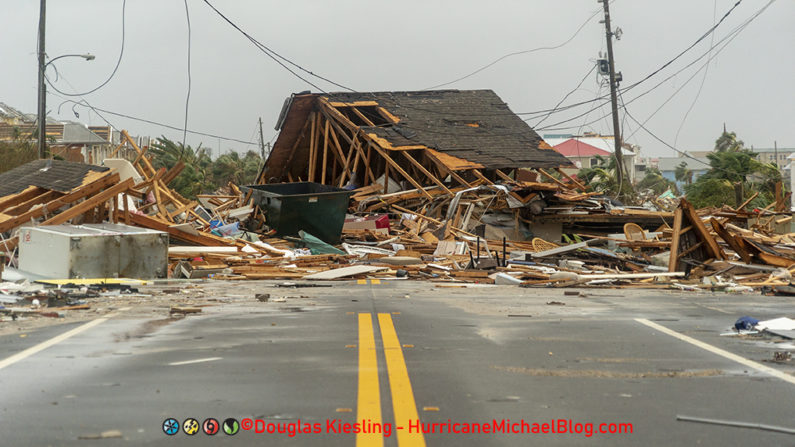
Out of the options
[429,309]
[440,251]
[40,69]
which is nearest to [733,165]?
[440,251]

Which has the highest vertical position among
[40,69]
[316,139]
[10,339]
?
[40,69]

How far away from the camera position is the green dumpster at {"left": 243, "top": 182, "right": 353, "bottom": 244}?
2292cm

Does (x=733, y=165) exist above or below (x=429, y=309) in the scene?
above

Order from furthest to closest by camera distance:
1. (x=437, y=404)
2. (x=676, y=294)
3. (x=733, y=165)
Answer: (x=733, y=165) → (x=676, y=294) → (x=437, y=404)

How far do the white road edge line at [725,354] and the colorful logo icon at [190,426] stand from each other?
392 centimetres

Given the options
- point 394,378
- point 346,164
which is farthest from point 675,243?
point 346,164

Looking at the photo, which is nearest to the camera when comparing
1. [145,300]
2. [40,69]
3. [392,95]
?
[145,300]

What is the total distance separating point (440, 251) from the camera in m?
21.2

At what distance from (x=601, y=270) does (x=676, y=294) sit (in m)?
4.30

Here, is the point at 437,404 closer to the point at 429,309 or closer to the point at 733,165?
the point at 429,309

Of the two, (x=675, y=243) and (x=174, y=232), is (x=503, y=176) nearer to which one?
(x=675, y=243)

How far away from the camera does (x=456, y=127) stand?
109ft

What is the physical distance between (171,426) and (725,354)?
453cm

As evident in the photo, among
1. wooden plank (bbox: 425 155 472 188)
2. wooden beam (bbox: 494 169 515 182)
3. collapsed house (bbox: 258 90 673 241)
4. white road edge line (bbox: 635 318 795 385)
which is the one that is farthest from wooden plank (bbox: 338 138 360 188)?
white road edge line (bbox: 635 318 795 385)
